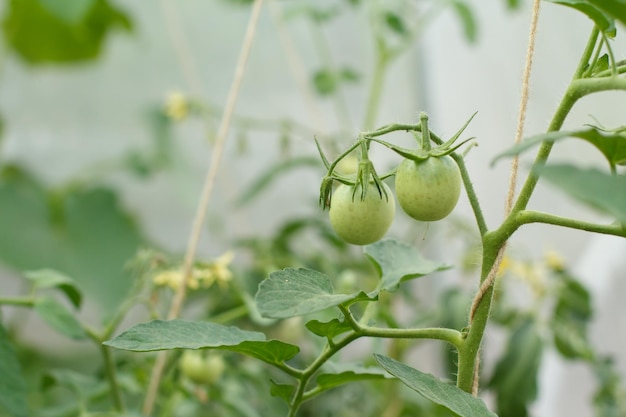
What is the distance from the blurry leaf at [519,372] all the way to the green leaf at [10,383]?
70cm

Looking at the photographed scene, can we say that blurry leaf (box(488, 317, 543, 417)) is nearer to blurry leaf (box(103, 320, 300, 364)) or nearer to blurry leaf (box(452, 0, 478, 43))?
blurry leaf (box(452, 0, 478, 43))

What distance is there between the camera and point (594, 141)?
39 centimetres

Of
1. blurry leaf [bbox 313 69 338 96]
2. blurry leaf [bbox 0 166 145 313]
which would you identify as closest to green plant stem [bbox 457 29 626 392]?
blurry leaf [bbox 313 69 338 96]

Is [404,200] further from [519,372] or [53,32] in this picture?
[53,32]

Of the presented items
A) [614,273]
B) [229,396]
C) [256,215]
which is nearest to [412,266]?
[229,396]

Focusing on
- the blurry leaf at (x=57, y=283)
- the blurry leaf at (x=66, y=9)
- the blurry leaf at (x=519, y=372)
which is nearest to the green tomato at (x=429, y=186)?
the blurry leaf at (x=57, y=283)

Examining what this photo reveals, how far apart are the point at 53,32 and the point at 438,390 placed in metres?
2.27

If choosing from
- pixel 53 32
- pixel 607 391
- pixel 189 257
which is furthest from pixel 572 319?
pixel 53 32

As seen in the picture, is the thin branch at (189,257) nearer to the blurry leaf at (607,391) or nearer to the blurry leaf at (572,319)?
the blurry leaf at (572,319)

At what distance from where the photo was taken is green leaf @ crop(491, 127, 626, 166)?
0.35 meters

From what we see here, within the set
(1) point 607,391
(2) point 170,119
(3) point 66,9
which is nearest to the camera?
(1) point 607,391

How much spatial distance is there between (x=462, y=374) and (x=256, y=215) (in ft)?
6.61

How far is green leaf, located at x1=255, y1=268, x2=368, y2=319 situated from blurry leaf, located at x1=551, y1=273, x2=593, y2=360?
869 millimetres

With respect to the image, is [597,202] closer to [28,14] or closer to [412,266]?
[412,266]
